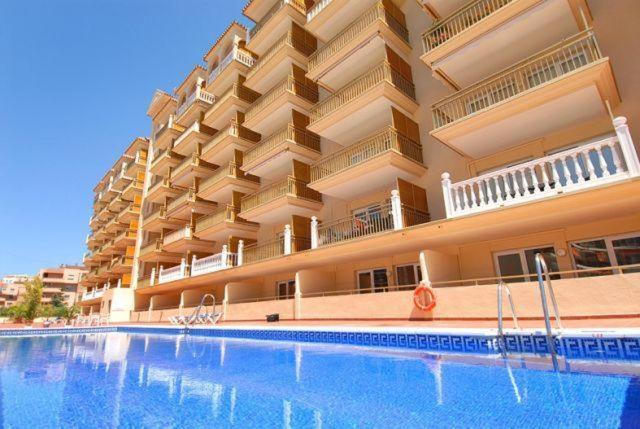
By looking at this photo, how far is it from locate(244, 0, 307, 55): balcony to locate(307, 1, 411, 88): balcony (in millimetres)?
4494

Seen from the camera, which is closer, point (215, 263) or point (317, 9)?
point (317, 9)

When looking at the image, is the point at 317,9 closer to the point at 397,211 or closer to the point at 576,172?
the point at 397,211

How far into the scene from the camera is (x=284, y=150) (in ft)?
60.2

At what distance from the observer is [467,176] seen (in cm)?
1265

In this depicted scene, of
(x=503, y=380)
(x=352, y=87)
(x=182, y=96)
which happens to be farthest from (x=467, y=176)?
(x=182, y=96)

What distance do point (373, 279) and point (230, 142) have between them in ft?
45.7

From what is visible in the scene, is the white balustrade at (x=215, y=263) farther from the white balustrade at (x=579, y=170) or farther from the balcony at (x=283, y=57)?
the white balustrade at (x=579, y=170)

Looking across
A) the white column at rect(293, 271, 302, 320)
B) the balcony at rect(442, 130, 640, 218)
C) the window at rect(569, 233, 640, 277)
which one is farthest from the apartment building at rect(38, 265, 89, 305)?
the window at rect(569, 233, 640, 277)

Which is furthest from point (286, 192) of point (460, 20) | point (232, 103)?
point (460, 20)

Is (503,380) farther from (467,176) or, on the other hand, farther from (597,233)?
(467,176)

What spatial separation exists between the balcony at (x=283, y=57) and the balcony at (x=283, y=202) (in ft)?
24.3

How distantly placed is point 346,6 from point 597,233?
14754 millimetres

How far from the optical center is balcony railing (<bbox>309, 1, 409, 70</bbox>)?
48.8 ft

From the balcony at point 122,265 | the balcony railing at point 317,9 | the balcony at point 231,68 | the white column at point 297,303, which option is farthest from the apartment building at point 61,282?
the balcony railing at point 317,9
